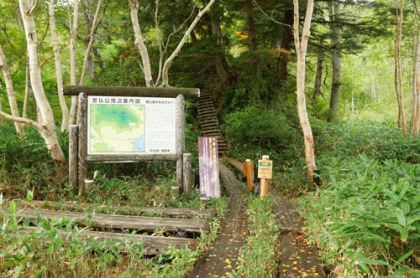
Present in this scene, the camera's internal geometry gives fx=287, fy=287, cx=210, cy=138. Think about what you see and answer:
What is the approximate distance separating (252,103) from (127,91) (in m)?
8.70

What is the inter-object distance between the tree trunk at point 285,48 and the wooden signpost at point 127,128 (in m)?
8.35

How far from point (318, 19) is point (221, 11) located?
4435 mm

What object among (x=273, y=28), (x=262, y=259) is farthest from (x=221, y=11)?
(x=262, y=259)

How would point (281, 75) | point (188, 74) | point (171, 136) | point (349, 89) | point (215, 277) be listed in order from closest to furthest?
1. point (215, 277)
2. point (171, 136)
3. point (281, 75)
4. point (188, 74)
5. point (349, 89)

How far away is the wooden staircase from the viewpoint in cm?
1401

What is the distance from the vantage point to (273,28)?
13.8 m

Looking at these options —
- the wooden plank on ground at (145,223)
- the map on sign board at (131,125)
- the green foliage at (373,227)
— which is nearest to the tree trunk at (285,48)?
the map on sign board at (131,125)

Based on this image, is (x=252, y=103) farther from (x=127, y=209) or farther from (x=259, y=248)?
(x=259, y=248)

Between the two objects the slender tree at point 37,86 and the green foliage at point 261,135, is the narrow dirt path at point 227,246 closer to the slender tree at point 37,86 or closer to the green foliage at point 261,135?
the slender tree at point 37,86

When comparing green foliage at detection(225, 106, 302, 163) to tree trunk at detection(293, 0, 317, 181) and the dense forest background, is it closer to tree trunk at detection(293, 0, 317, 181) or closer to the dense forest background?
the dense forest background

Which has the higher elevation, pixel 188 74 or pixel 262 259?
pixel 188 74

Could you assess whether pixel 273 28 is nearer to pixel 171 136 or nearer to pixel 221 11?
pixel 221 11

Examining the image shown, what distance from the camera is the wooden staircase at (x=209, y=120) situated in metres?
14.0

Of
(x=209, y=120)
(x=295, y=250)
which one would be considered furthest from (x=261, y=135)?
(x=295, y=250)
